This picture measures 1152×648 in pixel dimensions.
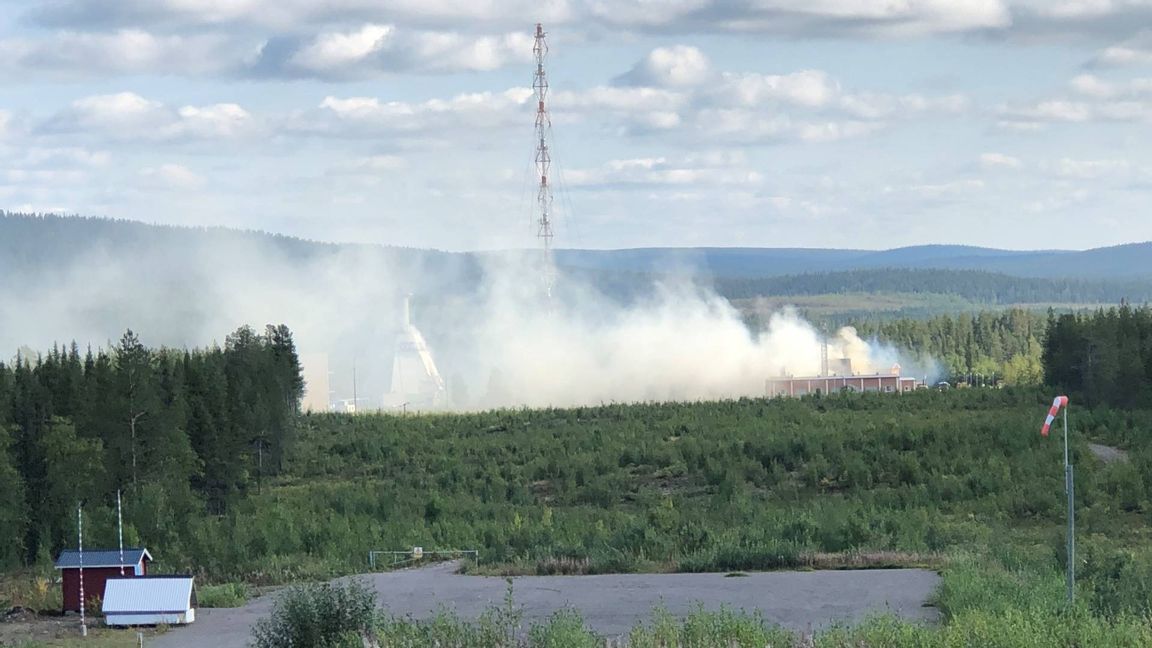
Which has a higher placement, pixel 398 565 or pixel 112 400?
pixel 112 400

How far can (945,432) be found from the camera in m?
63.2

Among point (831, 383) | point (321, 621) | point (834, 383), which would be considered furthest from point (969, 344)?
point (321, 621)

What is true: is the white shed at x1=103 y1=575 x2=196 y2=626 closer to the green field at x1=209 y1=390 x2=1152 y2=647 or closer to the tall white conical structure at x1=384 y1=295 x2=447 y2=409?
the green field at x1=209 y1=390 x2=1152 y2=647

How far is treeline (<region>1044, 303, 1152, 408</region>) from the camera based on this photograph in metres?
77.1

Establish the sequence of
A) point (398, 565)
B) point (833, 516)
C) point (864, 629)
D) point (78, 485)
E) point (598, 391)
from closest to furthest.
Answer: point (864, 629)
point (398, 565)
point (833, 516)
point (78, 485)
point (598, 391)

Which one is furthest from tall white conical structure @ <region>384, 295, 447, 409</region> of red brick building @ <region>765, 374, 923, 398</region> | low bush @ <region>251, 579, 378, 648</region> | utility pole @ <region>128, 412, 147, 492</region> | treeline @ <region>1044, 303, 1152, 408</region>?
low bush @ <region>251, 579, 378, 648</region>

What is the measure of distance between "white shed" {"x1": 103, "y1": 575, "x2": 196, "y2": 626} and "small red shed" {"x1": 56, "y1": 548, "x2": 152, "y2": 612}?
1241 millimetres

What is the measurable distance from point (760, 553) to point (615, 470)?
28.8 m

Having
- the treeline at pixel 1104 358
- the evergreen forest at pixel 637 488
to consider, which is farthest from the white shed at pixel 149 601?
the treeline at pixel 1104 358

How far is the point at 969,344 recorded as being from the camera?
604ft

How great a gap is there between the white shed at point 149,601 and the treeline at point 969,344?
431 feet

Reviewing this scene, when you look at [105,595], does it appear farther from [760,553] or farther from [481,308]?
[481,308]

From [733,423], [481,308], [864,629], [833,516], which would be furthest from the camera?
[481,308]

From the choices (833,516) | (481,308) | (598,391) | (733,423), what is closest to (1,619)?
(833,516)
